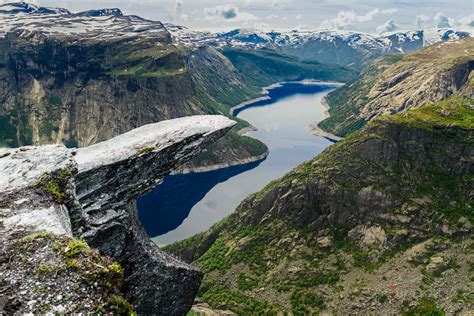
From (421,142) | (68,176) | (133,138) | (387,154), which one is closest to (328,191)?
(387,154)

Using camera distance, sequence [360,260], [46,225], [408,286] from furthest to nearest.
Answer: [360,260] → [408,286] → [46,225]

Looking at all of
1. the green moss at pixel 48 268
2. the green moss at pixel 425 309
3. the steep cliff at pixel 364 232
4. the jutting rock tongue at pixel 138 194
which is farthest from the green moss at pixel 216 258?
the green moss at pixel 48 268

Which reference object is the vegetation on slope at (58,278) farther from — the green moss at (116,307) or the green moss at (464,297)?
the green moss at (464,297)

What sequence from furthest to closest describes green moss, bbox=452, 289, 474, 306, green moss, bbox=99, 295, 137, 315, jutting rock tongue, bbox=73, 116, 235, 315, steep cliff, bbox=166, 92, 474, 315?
1. steep cliff, bbox=166, 92, 474, 315
2. green moss, bbox=452, 289, 474, 306
3. jutting rock tongue, bbox=73, 116, 235, 315
4. green moss, bbox=99, 295, 137, 315

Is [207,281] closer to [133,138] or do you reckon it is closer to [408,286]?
[408,286]

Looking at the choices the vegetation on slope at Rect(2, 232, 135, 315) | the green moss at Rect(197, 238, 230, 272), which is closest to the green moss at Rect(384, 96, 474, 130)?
the green moss at Rect(197, 238, 230, 272)

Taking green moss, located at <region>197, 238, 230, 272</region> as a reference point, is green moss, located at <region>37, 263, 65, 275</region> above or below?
above

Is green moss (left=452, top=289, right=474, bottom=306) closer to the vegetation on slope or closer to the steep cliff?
the steep cliff

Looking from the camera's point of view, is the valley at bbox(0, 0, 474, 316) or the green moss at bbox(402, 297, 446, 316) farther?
the green moss at bbox(402, 297, 446, 316)
